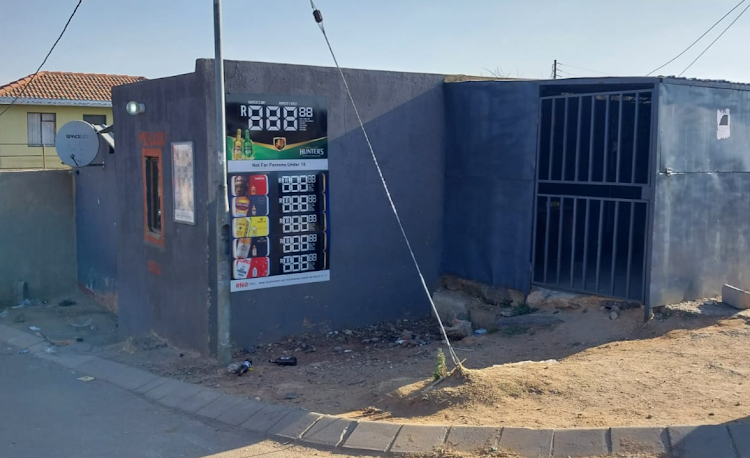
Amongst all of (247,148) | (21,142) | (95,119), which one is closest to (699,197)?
(247,148)

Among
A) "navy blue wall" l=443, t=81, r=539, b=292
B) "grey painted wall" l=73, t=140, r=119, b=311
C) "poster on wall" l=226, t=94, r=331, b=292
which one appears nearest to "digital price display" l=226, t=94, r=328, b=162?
"poster on wall" l=226, t=94, r=331, b=292

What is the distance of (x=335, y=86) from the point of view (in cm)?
1052

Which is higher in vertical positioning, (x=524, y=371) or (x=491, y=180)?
(x=491, y=180)

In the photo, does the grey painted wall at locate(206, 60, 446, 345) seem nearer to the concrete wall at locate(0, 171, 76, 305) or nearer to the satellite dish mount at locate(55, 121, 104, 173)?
the satellite dish mount at locate(55, 121, 104, 173)

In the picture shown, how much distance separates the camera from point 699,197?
951 centimetres

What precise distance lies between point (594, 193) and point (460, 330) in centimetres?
275

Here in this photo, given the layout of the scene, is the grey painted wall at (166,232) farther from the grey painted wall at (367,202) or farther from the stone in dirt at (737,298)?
the stone in dirt at (737,298)

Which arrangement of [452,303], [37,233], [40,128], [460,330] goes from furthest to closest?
[40,128], [37,233], [452,303], [460,330]

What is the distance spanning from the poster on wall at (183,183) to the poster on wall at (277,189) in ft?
2.17

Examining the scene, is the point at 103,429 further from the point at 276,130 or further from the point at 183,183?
the point at 276,130

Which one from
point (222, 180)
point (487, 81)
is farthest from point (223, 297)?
point (487, 81)

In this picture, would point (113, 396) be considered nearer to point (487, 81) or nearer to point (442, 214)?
point (442, 214)

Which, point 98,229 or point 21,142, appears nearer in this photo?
point 98,229

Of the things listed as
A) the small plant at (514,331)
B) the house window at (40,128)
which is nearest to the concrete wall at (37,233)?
the small plant at (514,331)
